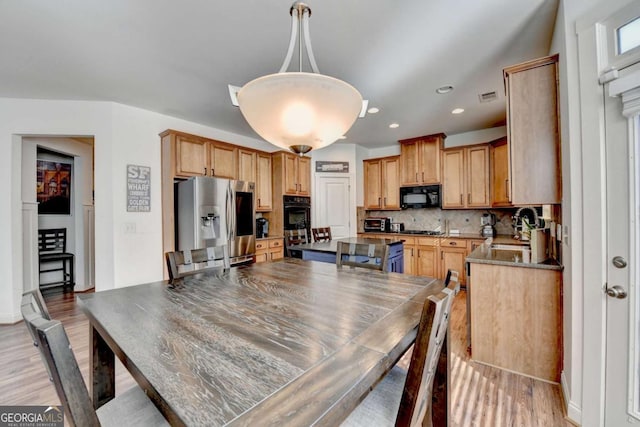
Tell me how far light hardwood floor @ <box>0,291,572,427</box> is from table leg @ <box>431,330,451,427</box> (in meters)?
0.44

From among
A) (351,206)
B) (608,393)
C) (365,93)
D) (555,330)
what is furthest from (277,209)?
(608,393)

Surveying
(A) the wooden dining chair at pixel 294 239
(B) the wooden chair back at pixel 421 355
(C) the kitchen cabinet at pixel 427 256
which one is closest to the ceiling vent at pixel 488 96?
(C) the kitchen cabinet at pixel 427 256

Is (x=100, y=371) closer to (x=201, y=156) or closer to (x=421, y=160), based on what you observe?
(x=201, y=156)

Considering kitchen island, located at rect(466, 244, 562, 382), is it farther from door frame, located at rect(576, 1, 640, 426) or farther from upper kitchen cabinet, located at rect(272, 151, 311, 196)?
upper kitchen cabinet, located at rect(272, 151, 311, 196)

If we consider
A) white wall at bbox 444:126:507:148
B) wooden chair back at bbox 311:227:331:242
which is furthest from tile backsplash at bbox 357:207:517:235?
wooden chair back at bbox 311:227:331:242

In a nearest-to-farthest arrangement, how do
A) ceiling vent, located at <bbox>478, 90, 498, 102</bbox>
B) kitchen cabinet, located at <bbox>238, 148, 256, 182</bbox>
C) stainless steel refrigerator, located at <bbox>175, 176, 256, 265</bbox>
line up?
ceiling vent, located at <bbox>478, 90, 498, 102</bbox>, stainless steel refrigerator, located at <bbox>175, 176, 256, 265</bbox>, kitchen cabinet, located at <bbox>238, 148, 256, 182</bbox>

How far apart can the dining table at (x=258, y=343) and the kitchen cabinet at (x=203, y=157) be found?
2261mm

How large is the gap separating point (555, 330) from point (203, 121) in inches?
172

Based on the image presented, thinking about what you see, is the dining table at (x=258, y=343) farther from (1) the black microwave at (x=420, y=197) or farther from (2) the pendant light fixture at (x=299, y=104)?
(1) the black microwave at (x=420, y=197)

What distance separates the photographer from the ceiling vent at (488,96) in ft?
10.0

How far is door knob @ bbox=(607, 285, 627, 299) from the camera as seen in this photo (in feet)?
4.33

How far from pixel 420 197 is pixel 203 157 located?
3578 mm

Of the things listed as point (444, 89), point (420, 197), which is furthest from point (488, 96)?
point (420, 197)

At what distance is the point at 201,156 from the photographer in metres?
3.66
